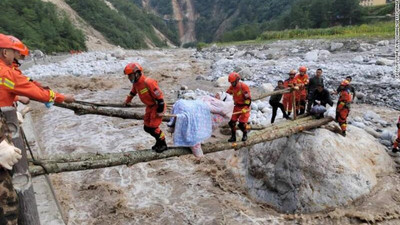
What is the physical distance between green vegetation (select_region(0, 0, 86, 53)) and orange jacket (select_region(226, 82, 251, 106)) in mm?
35430

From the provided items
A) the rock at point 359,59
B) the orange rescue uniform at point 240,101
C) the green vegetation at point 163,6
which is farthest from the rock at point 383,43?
the green vegetation at point 163,6

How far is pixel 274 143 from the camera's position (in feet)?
20.0

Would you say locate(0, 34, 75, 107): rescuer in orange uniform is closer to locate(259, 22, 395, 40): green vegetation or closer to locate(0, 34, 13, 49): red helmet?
locate(0, 34, 13, 49): red helmet

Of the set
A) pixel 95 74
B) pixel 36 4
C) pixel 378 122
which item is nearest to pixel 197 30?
pixel 36 4

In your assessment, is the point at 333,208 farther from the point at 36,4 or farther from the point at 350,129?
the point at 36,4

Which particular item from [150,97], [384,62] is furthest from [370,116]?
[384,62]

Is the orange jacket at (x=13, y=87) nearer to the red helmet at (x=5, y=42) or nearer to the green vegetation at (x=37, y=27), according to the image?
the red helmet at (x=5, y=42)

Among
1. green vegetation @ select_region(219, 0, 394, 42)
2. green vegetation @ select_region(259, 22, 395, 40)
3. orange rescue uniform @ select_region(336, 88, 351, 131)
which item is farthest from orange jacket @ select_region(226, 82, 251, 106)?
green vegetation @ select_region(219, 0, 394, 42)

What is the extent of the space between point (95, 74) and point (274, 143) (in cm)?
1813

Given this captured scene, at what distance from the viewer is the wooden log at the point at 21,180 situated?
2.61m

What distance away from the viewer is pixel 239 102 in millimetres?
5094

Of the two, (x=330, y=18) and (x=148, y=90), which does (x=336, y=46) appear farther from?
(x=148, y=90)

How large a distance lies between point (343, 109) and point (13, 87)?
5689 mm

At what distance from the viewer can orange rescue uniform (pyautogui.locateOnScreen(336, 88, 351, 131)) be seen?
597cm
